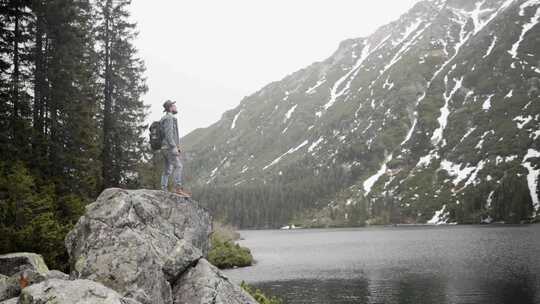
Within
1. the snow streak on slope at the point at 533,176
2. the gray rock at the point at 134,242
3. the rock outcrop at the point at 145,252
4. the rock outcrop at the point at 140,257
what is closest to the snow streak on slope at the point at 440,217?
the snow streak on slope at the point at 533,176

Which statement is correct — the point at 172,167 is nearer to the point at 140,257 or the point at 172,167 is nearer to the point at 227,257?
the point at 140,257

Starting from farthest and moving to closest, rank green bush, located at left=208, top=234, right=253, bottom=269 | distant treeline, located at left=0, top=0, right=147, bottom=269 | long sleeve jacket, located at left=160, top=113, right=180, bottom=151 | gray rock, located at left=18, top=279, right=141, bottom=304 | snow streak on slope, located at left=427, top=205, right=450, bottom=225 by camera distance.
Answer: snow streak on slope, located at left=427, top=205, right=450, bottom=225, green bush, located at left=208, top=234, right=253, bottom=269, distant treeline, located at left=0, top=0, right=147, bottom=269, long sleeve jacket, located at left=160, top=113, right=180, bottom=151, gray rock, located at left=18, top=279, right=141, bottom=304

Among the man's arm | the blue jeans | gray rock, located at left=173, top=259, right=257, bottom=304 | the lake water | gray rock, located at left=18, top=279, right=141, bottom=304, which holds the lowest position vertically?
the lake water

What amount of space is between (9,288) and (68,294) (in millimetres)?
6806

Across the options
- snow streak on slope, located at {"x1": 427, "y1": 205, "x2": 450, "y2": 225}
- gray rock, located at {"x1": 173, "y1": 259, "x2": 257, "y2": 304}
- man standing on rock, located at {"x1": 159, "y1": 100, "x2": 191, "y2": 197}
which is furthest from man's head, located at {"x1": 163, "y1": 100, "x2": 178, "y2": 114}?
snow streak on slope, located at {"x1": 427, "y1": 205, "x2": 450, "y2": 225}

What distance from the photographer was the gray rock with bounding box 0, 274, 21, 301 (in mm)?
14992

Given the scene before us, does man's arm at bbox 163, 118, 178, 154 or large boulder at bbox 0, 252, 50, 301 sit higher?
man's arm at bbox 163, 118, 178, 154

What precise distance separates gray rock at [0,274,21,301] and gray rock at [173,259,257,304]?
508cm

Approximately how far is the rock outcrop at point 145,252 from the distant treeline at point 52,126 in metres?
9.20

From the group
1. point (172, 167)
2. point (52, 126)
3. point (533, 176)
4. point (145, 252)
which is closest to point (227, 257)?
point (52, 126)

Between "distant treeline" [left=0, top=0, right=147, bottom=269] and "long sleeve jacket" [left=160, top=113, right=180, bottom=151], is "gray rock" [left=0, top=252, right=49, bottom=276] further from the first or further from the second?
"long sleeve jacket" [left=160, top=113, right=180, bottom=151]

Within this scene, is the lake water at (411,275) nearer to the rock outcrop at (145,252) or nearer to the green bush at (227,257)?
the green bush at (227,257)

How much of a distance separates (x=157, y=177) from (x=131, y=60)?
1238 cm

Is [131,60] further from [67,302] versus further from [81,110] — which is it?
[67,302]
